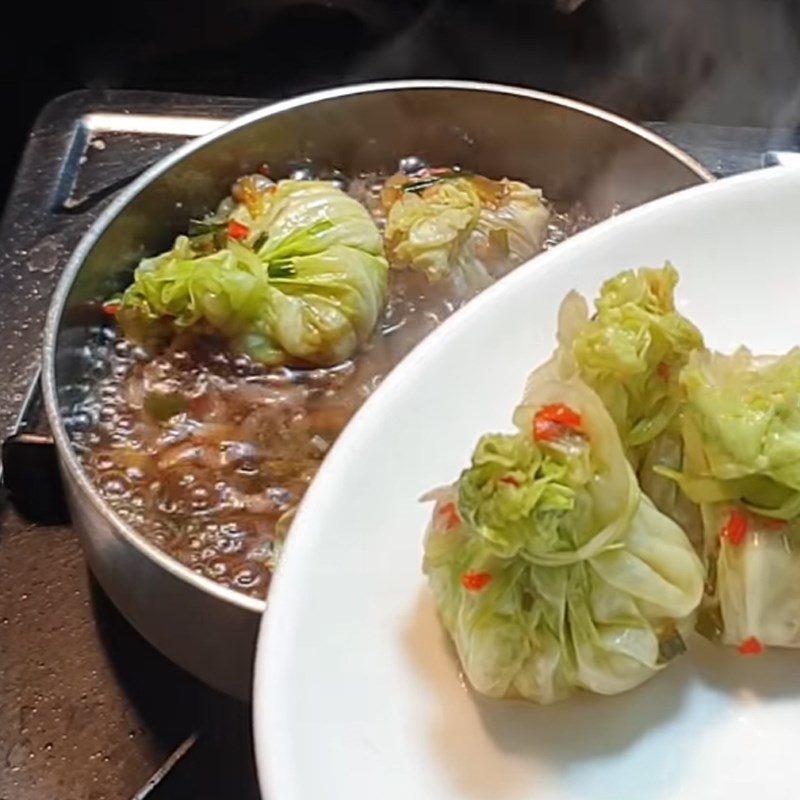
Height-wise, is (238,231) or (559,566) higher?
(559,566)

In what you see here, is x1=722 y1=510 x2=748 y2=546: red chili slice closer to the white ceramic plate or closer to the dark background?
the white ceramic plate

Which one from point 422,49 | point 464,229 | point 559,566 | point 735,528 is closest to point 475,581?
point 559,566

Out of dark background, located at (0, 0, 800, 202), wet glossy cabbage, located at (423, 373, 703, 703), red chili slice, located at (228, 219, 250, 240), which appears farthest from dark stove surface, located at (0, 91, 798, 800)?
wet glossy cabbage, located at (423, 373, 703, 703)

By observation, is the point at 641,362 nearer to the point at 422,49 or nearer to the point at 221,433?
the point at 221,433

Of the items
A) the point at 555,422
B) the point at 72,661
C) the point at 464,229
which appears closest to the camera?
the point at 555,422

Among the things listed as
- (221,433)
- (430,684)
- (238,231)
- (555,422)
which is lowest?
(221,433)

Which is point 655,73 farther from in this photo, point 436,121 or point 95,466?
point 95,466

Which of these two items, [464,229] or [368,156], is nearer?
[464,229]

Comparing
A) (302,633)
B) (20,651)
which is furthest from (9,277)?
(302,633)
